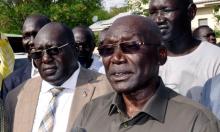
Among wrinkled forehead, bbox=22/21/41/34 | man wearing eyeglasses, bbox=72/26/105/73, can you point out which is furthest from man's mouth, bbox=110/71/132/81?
man wearing eyeglasses, bbox=72/26/105/73

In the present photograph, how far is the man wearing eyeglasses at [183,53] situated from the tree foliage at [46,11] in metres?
22.5

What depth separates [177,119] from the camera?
238 cm

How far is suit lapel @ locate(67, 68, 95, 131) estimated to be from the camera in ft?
12.0

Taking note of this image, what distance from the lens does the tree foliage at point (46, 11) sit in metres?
26.8

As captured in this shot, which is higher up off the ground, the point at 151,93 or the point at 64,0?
the point at 151,93

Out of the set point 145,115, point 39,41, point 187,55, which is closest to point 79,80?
point 39,41

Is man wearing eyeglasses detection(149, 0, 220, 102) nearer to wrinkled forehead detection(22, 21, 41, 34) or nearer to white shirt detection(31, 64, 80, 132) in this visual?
white shirt detection(31, 64, 80, 132)

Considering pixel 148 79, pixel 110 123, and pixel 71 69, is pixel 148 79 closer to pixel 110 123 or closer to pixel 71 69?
pixel 110 123

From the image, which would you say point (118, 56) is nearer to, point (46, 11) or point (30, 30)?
point (30, 30)

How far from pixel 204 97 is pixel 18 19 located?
2590 centimetres

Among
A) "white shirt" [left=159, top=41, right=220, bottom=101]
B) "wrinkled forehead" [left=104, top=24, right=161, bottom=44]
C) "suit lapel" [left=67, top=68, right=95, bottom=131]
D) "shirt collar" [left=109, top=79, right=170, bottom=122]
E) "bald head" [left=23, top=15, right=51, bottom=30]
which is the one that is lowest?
"suit lapel" [left=67, top=68, right=95, bottom=131]

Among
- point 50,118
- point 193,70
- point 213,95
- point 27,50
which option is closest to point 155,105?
point 213,95

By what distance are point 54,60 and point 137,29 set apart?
1.32m

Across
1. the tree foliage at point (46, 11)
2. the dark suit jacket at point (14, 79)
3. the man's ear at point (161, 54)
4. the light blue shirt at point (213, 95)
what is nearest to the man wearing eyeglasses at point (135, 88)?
the man's ear at point (161, 54)
